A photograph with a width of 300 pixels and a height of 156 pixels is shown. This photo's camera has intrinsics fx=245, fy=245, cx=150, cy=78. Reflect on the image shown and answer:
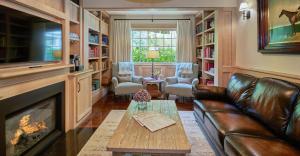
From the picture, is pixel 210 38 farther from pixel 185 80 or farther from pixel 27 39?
pixel 27 39

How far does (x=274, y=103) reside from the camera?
2463 millimetres

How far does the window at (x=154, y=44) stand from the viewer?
738 centimetres

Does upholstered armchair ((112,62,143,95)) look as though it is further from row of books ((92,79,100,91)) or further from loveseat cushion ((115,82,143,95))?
row of books ((92,79,100,91))

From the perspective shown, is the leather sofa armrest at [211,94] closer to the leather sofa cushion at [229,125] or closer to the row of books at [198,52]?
the leather sofa cushion at [229,125]

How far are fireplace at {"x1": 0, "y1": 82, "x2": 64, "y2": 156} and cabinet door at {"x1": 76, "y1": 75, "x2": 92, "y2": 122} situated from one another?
48 cm

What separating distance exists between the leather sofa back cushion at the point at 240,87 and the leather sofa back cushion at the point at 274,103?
0.27 m

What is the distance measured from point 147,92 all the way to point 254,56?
191cm

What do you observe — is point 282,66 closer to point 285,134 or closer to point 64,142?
point 285,134

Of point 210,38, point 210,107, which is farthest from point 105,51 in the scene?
point 210,107

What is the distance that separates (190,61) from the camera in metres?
7.16

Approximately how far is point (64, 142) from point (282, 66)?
2.97m

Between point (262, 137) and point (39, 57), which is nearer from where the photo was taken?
point (262, 137)

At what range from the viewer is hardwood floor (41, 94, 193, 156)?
117 inches

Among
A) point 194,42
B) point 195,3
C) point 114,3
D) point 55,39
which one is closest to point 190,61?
point 194,42
